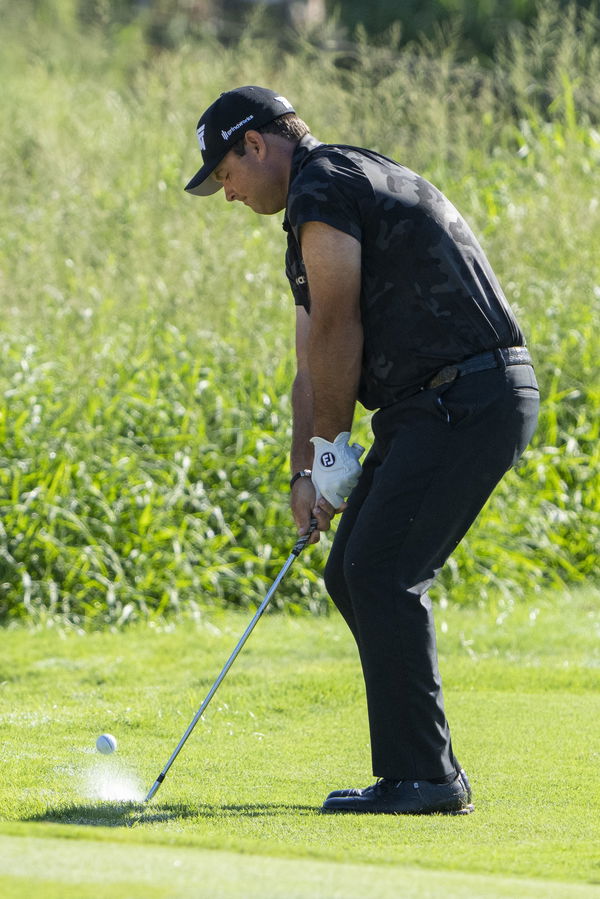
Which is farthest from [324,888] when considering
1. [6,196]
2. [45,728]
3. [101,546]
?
[6,196]

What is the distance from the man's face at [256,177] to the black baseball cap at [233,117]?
1.2 inches

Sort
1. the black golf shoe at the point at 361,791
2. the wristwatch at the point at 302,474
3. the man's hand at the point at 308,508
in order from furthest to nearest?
the wristwatch at the point at 302,474 < the man's hand at the point at 308,508 < the black golf shoe at the point at 361,791

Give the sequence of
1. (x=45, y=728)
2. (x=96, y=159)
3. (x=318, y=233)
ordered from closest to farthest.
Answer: (x=318, y=233) < (x=45, y=728) < (x=96, y=159)

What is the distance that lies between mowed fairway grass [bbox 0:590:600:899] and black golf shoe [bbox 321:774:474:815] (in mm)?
64

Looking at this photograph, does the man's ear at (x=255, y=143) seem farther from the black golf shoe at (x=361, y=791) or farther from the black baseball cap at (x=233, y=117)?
the black golf shoe at (x=361, y=791)

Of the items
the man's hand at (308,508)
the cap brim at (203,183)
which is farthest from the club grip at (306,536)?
the cap brim at (203,183)

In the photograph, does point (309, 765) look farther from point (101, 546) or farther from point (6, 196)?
point (6, 196)

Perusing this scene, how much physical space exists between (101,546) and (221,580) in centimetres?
63

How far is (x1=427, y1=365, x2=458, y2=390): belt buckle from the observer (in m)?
3.57

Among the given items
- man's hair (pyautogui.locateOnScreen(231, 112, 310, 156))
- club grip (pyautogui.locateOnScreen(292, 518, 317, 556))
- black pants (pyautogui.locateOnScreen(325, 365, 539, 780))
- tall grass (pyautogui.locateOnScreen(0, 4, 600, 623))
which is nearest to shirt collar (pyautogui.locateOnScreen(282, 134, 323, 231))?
man's hair (pyautogui.locateOnScreen(231, 112, 310, 156))

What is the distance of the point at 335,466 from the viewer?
12.3ft

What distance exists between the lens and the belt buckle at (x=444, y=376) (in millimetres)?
3568

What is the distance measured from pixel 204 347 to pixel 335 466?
4224mm

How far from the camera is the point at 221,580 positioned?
6.84 m
